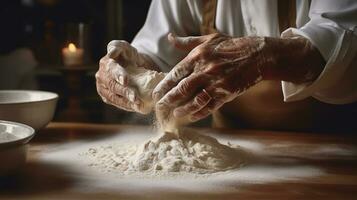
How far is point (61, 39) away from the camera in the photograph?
3.37m

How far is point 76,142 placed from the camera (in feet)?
4.54

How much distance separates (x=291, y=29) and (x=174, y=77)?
1.15ft

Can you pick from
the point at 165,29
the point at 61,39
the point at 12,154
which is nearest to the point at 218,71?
the point at 12,154

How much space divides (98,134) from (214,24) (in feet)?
1.93

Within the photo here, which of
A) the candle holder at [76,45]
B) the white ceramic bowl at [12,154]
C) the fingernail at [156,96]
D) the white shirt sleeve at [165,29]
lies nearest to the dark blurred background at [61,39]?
the candle holder at [76,45]

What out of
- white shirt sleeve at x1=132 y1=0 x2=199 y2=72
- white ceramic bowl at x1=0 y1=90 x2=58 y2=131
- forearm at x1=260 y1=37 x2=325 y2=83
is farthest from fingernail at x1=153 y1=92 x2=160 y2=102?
white shirt sleeve at x1=132 y1=0 x2=199 y2=72

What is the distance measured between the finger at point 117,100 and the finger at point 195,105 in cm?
14

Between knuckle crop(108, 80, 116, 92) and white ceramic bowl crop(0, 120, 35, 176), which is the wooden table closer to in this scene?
white ceramic bowl crop(0, 120, 35, 176)

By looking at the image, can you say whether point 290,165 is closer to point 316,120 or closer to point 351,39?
point 351,39

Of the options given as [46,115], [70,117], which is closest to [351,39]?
[46,115]

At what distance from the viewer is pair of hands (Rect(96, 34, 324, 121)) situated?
116 centimetres

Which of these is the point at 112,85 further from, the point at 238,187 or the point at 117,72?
the point at 238,187

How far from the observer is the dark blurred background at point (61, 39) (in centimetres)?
308

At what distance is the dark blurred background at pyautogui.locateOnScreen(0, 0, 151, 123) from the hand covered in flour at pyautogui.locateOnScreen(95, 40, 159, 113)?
158 centimetres
